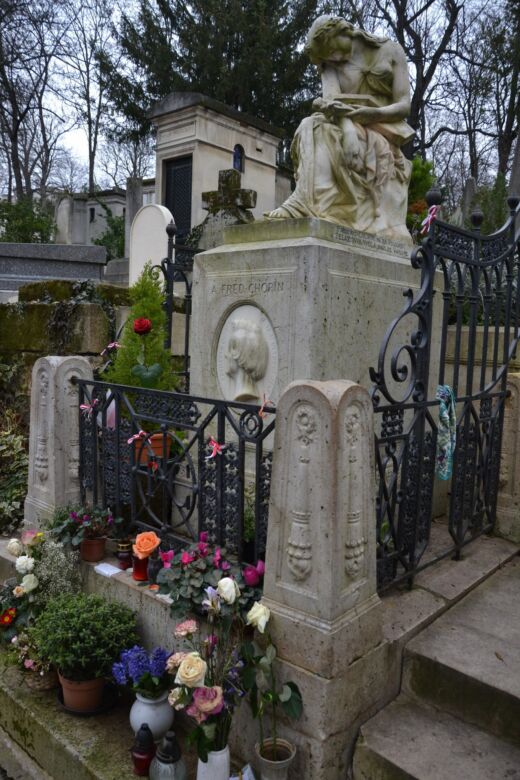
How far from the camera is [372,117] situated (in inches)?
157

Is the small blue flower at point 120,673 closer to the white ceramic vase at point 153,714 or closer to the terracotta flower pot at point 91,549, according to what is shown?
the white ceramic vase at point 153,714

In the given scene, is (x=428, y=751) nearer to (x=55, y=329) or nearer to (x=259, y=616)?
(x=259, y=616)

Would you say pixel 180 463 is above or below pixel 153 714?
above

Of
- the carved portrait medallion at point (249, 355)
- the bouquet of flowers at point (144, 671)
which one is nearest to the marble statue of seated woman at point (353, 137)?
the carved portrait medallion at point (249, 355)

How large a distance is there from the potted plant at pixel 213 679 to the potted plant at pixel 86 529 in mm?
1146

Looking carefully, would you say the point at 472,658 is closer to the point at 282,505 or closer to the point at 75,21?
the point at 282,505

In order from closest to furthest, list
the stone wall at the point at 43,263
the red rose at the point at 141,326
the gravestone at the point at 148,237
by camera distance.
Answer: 1. the red rose at the point at 141,326
2. the gravestone at the point at 148,237
3. the stone wall at the point at 43,263

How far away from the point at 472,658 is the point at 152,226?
649 centimetres

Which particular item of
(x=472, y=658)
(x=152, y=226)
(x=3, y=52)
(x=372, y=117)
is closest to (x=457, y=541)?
(x=472, y=658)

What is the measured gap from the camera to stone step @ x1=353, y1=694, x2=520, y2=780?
216 cm

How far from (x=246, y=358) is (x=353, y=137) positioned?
65.7 inches

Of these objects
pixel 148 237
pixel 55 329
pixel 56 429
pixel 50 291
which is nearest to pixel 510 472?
pixel 56 429

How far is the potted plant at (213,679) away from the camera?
84.4 inches

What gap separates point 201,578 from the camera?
2.58 metres
